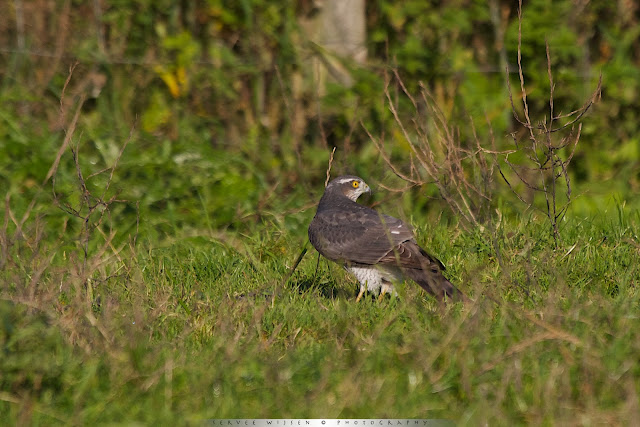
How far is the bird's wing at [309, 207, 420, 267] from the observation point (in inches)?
230

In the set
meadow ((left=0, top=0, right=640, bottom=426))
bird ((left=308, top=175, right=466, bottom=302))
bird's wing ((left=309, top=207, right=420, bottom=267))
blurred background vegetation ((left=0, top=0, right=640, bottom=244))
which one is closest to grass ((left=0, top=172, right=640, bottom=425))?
meadow ((left=0, top=0, right=640, bottom=426))

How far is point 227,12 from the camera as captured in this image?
30.0ft

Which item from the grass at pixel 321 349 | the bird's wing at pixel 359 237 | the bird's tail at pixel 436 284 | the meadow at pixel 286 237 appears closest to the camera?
the grass at pixel 321 349

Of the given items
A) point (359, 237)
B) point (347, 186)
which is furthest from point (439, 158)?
point (359, 237)

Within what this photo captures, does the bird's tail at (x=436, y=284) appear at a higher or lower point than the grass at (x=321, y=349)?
lower

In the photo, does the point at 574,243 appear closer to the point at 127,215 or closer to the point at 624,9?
the point at 127,215

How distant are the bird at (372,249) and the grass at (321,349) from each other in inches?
6.3

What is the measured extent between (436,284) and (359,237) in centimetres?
71

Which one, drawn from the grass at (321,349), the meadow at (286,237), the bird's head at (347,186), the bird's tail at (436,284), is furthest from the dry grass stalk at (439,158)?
the grass at (321,349)

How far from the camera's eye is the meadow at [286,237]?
4008 millimetres

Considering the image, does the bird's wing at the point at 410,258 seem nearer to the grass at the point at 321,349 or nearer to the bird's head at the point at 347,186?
the grass at the point at 321,349

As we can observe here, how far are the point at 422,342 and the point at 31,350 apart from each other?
5.57ft

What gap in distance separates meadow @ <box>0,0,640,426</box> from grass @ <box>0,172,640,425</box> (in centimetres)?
1

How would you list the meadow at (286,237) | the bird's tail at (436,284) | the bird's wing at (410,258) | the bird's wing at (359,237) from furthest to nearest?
the bird's wing at (359,237) → the bird's wing at (410,258) → the bird's tail at (436,284) → the meadow at (286,237)
